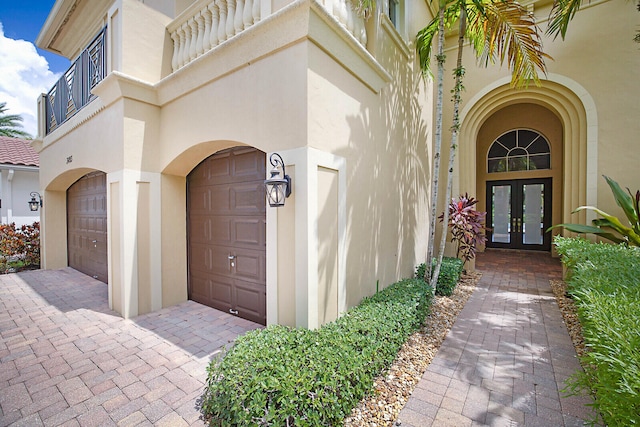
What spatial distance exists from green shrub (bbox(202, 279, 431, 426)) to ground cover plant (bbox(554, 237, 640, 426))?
5.29 feet

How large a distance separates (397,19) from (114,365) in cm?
765

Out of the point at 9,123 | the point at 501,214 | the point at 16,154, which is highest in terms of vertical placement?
the point at 9,123

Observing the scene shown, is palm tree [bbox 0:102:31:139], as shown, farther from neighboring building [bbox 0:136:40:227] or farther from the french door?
the french door

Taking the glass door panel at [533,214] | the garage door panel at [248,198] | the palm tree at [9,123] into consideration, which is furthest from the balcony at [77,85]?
the palm tree at [9,123]

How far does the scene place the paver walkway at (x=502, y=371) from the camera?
2.66 m

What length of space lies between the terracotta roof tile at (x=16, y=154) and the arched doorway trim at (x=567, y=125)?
55.0ft

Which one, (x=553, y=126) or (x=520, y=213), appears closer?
(x=553, y=126)

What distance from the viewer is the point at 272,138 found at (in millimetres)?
3518

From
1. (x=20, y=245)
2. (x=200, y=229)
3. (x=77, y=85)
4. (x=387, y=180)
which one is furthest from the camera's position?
(x=20, y=245)

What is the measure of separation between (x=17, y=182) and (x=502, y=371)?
17.8m

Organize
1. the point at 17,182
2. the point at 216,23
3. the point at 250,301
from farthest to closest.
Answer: the point at 17,182, the point at 250,301, the point at 216,23

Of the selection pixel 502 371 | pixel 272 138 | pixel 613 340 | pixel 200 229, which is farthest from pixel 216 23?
pixel 502 371

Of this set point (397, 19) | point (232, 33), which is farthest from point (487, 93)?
point (232, 33)

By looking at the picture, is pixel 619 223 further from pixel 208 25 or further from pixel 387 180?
pixel 208 25
